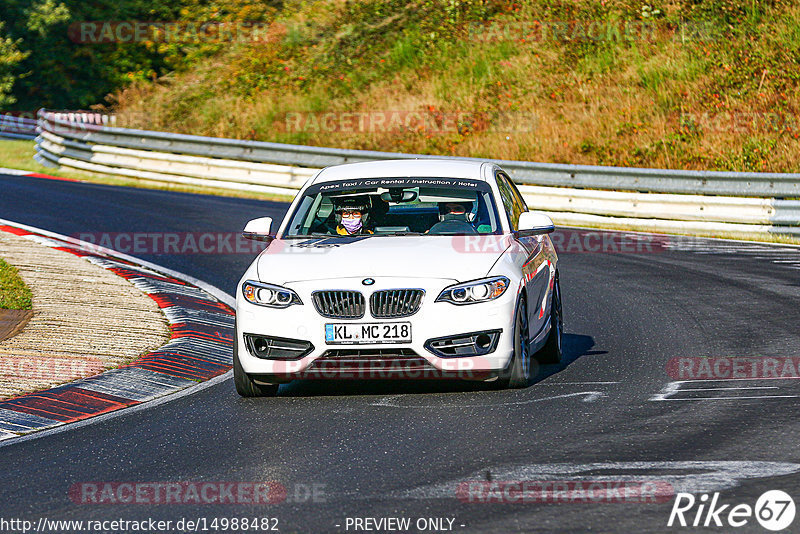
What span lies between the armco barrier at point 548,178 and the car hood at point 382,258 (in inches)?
437

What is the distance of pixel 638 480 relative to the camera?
232 inches

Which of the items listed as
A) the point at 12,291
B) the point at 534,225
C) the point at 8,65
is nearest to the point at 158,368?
the point at 534,225

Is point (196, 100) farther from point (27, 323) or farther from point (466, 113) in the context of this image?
point (27, 323)

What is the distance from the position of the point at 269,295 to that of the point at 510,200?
260 centimetres

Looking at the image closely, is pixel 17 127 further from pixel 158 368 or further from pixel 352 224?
pixel 352 224

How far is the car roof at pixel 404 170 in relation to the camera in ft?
32.1

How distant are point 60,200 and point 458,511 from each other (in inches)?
A: 696

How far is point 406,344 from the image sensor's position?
8.05 m

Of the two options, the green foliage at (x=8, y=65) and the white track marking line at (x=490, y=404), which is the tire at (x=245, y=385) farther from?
the green foliage at (x=8, y=65)

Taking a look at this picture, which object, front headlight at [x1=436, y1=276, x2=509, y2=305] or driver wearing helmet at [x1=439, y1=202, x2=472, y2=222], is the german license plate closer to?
front headlight at [x1=436, y1=276, x2=509, y2=305]

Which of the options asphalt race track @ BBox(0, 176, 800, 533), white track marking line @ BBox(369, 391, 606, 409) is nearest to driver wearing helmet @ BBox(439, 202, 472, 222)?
asphalt race track @ BBox(0, 176, 800, 533)

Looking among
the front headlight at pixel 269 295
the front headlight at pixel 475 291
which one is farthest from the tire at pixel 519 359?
the front headlight at pixel 269 295

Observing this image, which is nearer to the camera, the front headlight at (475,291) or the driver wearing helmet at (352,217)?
the front headlight at (475,291)

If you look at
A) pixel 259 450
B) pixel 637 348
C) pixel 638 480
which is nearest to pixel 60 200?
pixel 637 348
